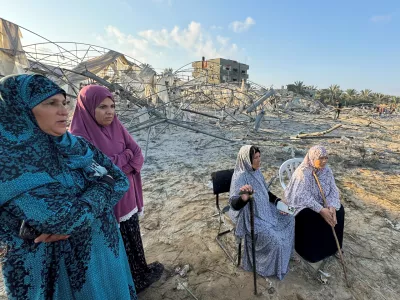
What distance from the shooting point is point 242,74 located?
1734 inches

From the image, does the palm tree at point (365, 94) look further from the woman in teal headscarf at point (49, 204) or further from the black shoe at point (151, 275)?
the woman in teal headscarf at point (49, 204)

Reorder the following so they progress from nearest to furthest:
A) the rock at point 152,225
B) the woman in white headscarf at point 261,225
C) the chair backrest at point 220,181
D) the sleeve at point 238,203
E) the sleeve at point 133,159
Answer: the sleeve at point 133,159
the sleeve at point 238,203
the woman in white headscarf at point 261,225
the chair backrest at point 220,181
the rock at point 152,225

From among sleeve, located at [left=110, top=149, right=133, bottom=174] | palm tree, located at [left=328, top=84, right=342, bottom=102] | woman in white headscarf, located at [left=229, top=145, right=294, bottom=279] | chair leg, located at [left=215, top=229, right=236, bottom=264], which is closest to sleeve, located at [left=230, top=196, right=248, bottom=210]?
woman in white headscarf, located at [left=229, top=145, right=294, bottom=279]

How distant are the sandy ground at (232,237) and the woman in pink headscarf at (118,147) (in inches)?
18.9

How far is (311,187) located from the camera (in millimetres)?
2678

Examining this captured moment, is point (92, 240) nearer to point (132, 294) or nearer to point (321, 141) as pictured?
point (132, 294)

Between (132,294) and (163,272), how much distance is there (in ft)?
2.87

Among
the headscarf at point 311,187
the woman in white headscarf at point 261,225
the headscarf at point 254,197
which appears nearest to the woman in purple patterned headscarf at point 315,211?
the headscarf at point 311,187

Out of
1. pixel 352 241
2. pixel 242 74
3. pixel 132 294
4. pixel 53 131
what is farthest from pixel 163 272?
pixel 242 74

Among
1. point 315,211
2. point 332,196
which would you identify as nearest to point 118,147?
point 315,211

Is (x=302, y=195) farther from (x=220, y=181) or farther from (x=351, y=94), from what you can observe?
(x=351, y=94)

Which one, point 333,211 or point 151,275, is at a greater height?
point 333,211

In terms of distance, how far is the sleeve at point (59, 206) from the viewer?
38.9 inches

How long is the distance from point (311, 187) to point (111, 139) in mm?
2331
